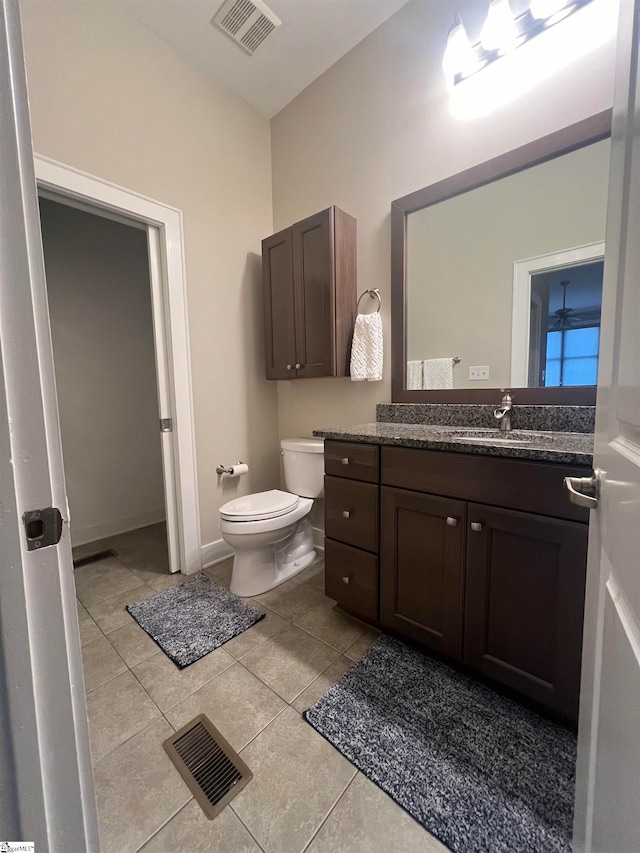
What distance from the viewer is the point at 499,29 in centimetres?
136

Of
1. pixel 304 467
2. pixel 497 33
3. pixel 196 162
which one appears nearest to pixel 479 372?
pixel 304 467

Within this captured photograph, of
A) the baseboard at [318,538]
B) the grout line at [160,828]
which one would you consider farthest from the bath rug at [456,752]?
the baseboard at [318,538]

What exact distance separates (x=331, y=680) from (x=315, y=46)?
302cm

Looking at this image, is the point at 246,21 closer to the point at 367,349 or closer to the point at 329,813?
the point at 367,349

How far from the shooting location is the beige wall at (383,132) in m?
1.34

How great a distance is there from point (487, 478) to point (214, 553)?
1742 mm

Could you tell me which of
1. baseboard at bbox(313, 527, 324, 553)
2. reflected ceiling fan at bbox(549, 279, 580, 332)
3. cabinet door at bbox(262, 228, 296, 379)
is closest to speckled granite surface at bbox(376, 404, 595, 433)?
reflected ceiling fan at bbox(549, 279, 580, 332)

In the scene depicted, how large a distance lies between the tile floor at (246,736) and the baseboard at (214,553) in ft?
1.39

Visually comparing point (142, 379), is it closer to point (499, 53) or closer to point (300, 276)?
point (300, 276)

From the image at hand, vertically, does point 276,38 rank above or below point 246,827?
above

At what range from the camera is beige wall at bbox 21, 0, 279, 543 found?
149 centimetres

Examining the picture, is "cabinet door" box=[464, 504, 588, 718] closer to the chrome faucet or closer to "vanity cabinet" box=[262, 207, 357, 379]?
the chrome faucet

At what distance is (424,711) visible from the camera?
1117 millimetres

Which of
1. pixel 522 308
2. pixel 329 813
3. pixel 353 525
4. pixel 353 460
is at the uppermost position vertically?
pixel 522 308
